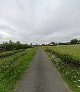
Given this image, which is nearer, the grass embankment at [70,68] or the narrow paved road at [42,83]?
the narrow paved road at [42,83]

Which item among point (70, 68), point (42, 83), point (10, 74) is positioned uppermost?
point (42, 83)

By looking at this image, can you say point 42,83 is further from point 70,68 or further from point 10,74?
point 70,68

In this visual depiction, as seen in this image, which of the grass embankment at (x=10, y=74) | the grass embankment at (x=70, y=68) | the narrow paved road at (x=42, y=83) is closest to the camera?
the narrow paved road at (x=42, y=83)

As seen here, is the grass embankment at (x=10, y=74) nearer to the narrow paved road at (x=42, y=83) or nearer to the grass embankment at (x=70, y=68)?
the narrow paved road at (x=42, y=83)

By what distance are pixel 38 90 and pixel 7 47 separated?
14919cm

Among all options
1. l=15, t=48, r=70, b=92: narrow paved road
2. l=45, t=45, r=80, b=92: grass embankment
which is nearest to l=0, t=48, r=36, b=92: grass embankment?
l=15, t=48, r=70, b=92: narrow paved road

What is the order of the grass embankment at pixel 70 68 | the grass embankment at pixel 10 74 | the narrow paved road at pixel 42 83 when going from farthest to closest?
the grass embankment at pixel 70 68, the grass embankment at pixel 10 74, the narrow paved road at pixel 42 83

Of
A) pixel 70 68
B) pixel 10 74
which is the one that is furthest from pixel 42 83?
pixel 70 68

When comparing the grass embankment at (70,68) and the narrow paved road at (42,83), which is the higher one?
the narrow paved road at (42,83)

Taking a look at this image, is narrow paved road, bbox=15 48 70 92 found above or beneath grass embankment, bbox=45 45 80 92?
above

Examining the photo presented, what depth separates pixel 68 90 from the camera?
15.1 m

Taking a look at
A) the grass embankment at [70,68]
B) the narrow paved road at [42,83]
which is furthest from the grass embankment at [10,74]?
the grass embankment at [70,68]

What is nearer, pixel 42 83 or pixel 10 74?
pixel 42 83

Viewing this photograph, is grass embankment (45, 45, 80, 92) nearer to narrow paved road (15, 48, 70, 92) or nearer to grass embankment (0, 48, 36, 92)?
narrow paved road (15, 48, 70, 92)
